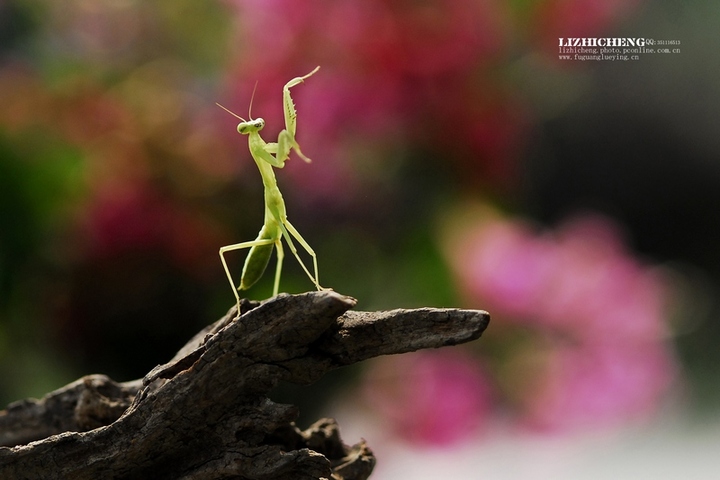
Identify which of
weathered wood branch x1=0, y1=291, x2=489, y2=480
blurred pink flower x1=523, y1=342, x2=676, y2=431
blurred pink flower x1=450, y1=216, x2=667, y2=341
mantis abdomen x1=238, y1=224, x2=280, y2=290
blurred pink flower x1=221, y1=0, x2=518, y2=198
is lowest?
weathered wood branch x1=0, y1=291, x2=489, y2=480

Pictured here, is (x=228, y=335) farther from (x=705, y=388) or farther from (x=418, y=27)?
(x=705, y=388)

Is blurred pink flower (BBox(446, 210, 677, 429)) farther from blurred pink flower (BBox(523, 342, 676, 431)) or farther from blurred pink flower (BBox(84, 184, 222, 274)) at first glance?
blurred pink flower (BBox(84, 184, 222, 274))

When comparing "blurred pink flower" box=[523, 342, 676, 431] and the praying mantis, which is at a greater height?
the praying mantis

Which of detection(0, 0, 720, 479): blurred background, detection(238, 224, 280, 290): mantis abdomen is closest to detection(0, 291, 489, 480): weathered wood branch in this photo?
detection(238, 224, 280, 290): mantis abdomen

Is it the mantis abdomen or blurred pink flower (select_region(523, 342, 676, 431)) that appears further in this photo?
blurred pink flower (select_region(523, 342, 676, 431))

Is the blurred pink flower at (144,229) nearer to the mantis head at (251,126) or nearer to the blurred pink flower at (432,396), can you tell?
the blurred pink flower at (432,396)

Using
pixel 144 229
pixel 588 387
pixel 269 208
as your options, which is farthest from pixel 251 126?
pixel 588 387

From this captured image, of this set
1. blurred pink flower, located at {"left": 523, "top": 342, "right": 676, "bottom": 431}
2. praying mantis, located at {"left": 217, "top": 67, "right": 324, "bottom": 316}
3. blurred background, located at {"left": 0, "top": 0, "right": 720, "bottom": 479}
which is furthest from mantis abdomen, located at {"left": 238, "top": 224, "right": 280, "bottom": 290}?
blurred pink flower, located at {"left": 523, "top": 342, "right": 676, "bottom": 431}

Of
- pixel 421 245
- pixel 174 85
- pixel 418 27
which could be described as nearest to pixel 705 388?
pixel 421 245
